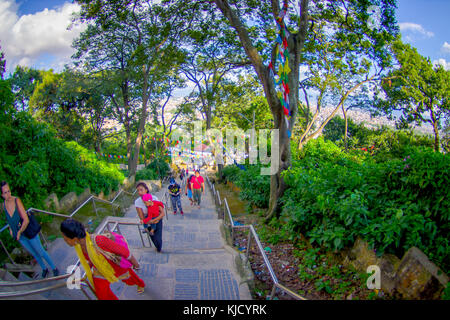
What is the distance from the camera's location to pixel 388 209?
147 inches

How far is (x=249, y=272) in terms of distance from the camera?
12.8 feet

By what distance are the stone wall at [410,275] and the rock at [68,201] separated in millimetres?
7014

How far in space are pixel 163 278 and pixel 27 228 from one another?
2.11 m

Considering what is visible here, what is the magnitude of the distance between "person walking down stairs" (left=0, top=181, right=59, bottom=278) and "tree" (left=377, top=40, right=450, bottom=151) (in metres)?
18.1

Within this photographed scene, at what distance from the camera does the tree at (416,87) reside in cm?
1617

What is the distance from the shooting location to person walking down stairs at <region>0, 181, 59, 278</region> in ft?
12.4

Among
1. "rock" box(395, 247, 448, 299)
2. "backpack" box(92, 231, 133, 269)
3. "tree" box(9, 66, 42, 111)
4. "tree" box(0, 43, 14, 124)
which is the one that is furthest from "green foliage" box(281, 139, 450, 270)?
"tree" box(9, 66, 42, 111)

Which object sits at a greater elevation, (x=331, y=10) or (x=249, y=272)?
(x=331, y=10)

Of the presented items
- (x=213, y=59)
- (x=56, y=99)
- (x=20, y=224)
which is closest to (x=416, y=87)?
(x=213, y=59)

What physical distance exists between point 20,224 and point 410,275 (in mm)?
5089

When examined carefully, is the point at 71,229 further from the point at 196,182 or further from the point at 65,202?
the point at 196,182

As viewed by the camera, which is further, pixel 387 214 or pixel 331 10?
pixel 331 10
